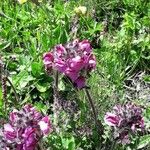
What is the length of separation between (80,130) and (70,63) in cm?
67

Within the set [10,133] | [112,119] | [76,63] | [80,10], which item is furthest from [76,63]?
[80,10]

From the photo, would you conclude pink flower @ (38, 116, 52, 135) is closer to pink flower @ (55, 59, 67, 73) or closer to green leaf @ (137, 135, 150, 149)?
pink flower @ (55, 59, 67, 73)

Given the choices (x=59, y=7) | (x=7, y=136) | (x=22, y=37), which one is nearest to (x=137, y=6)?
(x=59, y=7)

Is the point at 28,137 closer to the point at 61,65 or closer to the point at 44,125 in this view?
the point at 44,125

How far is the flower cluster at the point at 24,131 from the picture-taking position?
1.81m

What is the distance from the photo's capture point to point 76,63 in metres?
2.01

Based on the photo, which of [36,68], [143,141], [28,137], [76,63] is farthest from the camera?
[36,68]

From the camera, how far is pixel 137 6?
3.47 meters

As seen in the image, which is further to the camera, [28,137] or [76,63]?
[76,63]

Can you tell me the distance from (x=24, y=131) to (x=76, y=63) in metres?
0.39

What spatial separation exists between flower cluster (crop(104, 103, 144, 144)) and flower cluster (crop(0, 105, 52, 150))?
0.37 m

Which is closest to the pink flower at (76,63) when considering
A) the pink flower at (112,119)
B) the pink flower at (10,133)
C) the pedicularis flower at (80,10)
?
the pink flower at (112,119)

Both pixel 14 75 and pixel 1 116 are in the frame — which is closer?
pixel 1 116

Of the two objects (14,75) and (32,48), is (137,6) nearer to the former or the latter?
(32,48)
